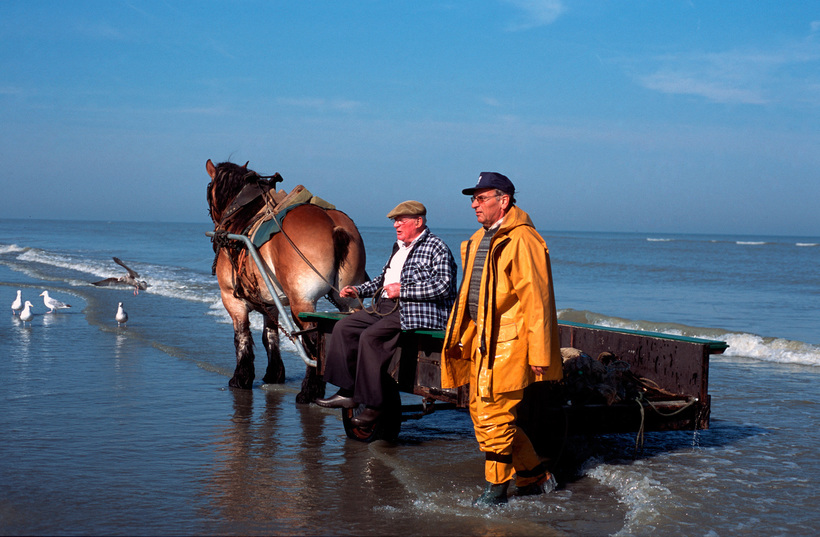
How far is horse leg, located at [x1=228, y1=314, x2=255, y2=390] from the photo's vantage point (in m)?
8.21

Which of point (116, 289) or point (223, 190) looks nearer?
point (223, 190)

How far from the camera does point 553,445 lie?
16.7ft

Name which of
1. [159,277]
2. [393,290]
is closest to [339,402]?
[393,290]

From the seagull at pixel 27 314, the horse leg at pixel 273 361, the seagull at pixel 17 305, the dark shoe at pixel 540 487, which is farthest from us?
the seagull at pixel 17 305

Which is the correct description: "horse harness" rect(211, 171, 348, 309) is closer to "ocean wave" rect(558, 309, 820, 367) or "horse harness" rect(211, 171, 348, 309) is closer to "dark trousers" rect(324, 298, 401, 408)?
"dark trousers" rect(324, 298, 401, 408)

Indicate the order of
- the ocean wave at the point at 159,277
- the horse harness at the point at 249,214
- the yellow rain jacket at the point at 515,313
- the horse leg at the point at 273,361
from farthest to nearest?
the ocean wave at the point at 159,277, the horse leg at the point at 273,361, the horse harness at the point at 249,214, the yellow rain jacket at the point at 515,313

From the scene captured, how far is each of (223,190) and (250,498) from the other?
4479mm

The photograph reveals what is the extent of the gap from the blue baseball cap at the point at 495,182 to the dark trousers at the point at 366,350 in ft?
4.73

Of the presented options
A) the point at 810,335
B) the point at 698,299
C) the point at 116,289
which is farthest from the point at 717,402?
the point at 116,289

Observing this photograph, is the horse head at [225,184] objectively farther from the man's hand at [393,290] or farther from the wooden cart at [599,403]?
the man's hand at [393,290]

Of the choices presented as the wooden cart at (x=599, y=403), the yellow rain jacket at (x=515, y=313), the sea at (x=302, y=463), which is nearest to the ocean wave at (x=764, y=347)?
the sea at (x=302, y=463)

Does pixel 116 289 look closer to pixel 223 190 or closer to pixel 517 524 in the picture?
pixel 223 190

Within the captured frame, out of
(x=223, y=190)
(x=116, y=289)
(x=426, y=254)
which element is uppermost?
(x=223, y=190)

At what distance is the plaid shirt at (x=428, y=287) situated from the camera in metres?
5.40
